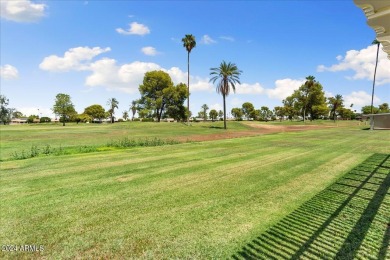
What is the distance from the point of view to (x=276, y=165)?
1403 centimetres

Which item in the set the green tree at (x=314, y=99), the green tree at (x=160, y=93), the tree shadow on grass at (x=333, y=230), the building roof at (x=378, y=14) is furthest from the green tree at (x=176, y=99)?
the building roof at (x=378, y=14)

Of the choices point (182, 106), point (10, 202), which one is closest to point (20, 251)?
point (10, 202)

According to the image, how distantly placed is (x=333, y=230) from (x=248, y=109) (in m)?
175

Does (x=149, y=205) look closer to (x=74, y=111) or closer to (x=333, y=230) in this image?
(x=333, y=230)

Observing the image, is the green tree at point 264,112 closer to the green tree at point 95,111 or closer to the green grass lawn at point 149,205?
the green tree at point 95,111

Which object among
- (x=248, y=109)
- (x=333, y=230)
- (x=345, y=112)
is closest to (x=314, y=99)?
(x=345, y=112)

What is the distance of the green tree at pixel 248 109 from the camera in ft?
579

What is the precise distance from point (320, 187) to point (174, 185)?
5487 mm

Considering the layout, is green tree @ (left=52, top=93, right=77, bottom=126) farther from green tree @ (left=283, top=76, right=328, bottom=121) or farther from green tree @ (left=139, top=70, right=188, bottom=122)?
green tree @ (left=283, top=76, right=328, bottom=121)

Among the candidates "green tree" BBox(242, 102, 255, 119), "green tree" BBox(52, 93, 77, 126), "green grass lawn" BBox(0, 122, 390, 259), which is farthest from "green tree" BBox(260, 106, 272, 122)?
"green grass lawn" BBox(0, 122, 390, 259)

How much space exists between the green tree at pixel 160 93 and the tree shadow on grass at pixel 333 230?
279ft

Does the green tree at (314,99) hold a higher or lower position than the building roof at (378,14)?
higher

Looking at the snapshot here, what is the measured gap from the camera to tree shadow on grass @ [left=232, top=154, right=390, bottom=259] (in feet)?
16.7

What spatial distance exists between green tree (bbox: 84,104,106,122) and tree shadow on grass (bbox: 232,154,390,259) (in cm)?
14902
